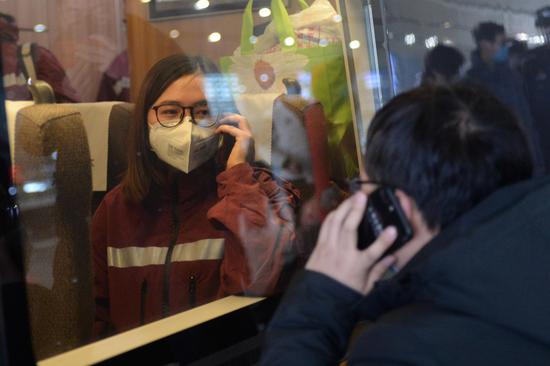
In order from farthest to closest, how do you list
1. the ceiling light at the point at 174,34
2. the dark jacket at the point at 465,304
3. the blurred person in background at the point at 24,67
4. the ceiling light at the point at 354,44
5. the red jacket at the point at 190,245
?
the ceiling light at the point at 354,44 < the ceiling light at the point at 174,34 < the red jacket at the point at 190,245 < the blurred person in background at the point at 24,67 < the dark jacket at the point at 465,304

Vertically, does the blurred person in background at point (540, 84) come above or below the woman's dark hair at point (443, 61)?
below

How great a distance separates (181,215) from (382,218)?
2.03 ft

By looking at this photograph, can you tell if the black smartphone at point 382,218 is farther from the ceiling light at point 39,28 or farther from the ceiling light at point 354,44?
the ceiling light at point 354,44

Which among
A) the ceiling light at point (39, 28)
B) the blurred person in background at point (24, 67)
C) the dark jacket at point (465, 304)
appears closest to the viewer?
the dark jacket at point (465, 304)

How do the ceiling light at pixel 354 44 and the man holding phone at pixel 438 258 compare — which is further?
the ceiling light at pixel 354 44

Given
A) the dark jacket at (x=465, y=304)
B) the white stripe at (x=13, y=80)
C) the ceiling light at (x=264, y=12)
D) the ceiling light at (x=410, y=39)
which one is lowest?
the dark jacket at (x=465, y=304)

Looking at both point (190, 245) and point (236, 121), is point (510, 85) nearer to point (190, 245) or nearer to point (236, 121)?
point (236, 121)

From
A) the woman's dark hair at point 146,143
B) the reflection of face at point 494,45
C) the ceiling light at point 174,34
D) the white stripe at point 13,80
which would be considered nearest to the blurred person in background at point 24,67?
the white stripe at point 13,80

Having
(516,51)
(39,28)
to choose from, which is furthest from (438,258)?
(516,51)

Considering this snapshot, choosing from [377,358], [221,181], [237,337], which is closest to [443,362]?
[377,358]

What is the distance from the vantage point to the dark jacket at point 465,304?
94 cm

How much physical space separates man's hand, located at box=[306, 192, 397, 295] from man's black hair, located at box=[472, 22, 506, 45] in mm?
961

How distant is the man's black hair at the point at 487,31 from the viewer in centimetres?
189

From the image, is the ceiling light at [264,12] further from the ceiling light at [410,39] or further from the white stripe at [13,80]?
the white stripe at [13,80]
